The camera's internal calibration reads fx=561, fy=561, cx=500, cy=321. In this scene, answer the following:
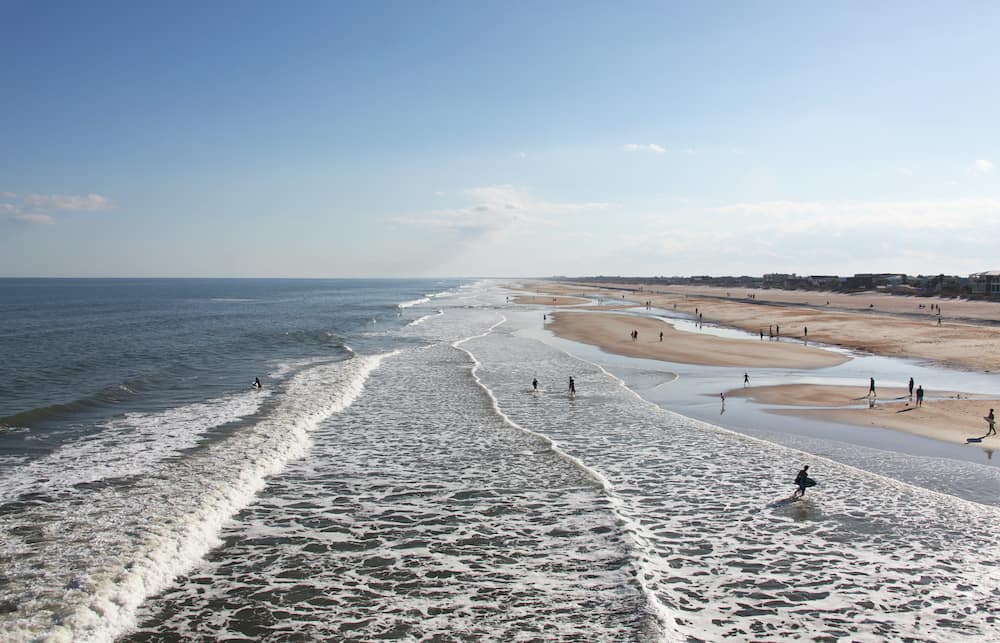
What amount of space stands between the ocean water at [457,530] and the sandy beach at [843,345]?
19.0 ft

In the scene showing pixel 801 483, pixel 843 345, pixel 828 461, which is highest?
pixel 843 345

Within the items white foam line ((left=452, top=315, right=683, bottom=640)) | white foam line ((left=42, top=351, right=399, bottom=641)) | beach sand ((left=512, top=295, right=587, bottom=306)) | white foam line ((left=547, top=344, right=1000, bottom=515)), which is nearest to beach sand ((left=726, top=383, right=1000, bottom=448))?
white foam line ((left=547, top=344, right=1000, bottom=515))

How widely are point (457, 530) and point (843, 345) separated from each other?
44553 millimetres

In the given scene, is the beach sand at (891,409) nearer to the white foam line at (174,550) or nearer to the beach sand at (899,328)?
the beach sand at (899,328)

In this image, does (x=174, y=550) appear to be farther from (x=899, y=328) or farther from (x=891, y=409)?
(x=899, y=328)

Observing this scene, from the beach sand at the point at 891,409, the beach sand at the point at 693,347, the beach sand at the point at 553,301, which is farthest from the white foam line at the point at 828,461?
the beach sand at the point at 553,301

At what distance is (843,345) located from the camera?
4662 centimetres

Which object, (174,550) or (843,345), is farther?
(843,345)

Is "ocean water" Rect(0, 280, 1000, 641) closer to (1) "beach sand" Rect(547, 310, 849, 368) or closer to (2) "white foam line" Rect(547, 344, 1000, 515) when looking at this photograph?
(2) "white foam line" Rect(547, 344, 1000, 515)

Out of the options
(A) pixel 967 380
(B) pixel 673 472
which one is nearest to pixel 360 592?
(B) pixel 673 472

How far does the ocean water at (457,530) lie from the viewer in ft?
32.6

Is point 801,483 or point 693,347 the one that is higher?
point 693,347

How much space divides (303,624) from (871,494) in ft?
47.6

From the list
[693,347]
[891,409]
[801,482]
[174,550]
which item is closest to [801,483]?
[801,482]
